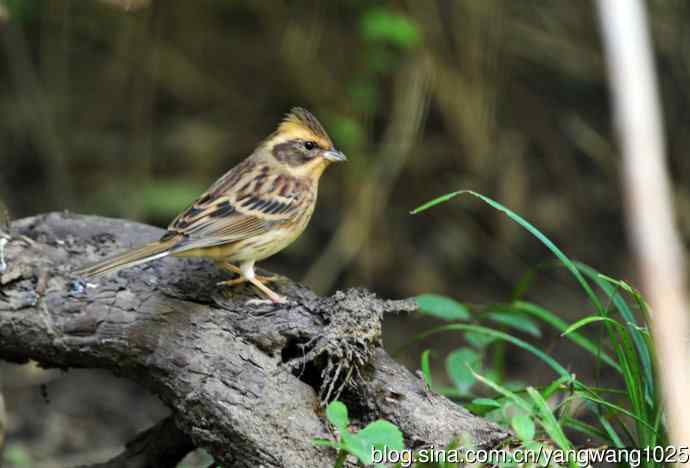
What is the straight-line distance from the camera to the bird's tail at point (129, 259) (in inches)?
141

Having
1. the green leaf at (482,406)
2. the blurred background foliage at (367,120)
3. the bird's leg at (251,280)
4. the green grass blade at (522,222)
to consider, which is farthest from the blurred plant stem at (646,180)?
the blurred background foliage at (367,120)

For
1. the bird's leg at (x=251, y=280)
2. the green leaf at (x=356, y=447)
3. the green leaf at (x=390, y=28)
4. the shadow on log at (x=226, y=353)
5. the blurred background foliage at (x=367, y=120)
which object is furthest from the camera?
the blurred background foliage at (x=367, y=120)

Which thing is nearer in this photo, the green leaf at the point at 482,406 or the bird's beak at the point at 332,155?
the green leaf at the point at 482,406

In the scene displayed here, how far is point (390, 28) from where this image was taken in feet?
22.4

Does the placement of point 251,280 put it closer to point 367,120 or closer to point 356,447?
point 356,447

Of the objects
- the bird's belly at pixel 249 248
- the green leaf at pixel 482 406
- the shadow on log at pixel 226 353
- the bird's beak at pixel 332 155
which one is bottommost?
the green leaf at pixel 482 406

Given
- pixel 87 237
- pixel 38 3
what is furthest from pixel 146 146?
pixel 87 237

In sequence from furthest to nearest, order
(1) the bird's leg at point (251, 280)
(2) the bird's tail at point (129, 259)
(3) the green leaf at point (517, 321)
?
1. (3) the green leaf at point (517, 321)
2. (1) the bird's leg at point (251, 280)
3. (2) the bird's tail at point (129, 259)

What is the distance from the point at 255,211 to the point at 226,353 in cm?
97

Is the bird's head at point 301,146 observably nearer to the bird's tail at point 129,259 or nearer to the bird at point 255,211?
the bird at point 255,211

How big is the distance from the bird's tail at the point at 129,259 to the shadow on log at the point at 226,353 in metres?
0.18

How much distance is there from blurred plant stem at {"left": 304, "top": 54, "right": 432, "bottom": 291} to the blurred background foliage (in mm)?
19

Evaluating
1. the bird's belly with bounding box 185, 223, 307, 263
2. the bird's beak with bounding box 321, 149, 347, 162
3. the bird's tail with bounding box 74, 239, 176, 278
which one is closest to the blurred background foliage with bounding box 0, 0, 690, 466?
the bird's beak with bounding box 321, 149, 347, 162

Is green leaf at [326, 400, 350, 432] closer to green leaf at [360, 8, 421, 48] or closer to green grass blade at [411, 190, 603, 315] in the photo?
green grass blade at [411, 190, 603, 315]
